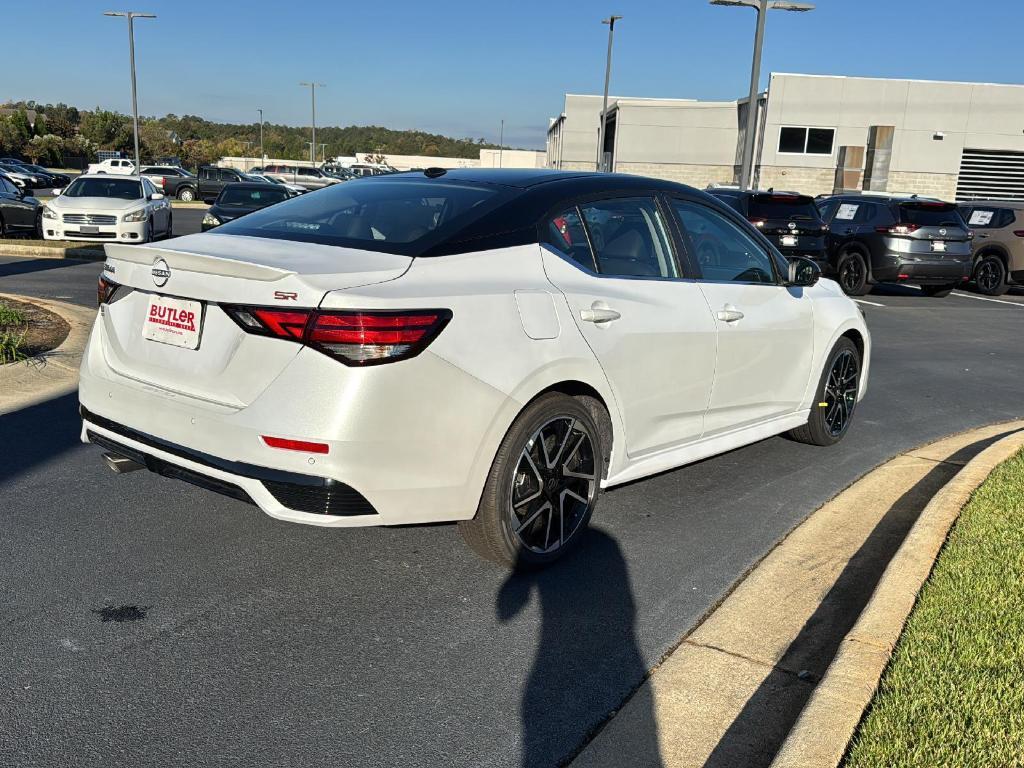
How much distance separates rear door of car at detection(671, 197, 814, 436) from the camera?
4816mm

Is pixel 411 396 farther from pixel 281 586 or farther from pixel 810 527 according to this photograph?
pixel 810 527

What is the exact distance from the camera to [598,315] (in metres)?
3.96

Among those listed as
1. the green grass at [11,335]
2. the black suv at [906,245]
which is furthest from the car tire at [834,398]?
the black suv at [906,245]

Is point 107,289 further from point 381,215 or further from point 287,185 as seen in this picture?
point 287,185

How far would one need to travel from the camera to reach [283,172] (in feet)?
172

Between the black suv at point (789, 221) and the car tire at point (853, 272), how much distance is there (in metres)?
0.61

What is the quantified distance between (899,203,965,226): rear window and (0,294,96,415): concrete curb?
44.2ft

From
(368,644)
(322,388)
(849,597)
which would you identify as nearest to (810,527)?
(849,597)

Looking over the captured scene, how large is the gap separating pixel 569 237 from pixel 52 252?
1458cm

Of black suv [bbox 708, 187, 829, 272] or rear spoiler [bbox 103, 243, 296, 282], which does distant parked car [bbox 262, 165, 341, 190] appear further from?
rear spoiler [bbox 103, 243, 296, 282]

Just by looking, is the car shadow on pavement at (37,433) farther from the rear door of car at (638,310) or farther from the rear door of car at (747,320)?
the rear door of car at (747,320)

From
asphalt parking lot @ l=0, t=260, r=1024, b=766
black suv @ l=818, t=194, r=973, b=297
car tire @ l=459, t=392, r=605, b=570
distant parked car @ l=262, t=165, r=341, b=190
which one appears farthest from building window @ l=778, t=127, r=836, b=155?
car tire @ l=459, t=392, r=605, b=570

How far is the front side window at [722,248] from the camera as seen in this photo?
4848 millimetres

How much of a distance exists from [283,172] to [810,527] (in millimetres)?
51590
